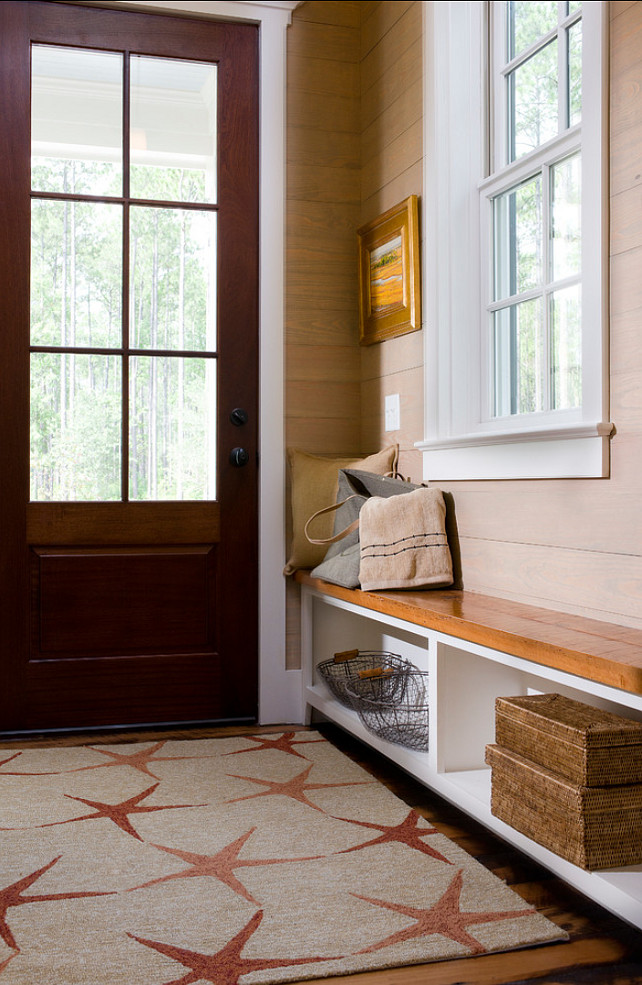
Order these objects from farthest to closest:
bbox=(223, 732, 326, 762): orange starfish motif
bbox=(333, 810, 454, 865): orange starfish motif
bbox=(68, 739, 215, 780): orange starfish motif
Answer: bbox=(223, 732, 326, 762): orange starfish motif → bbox=(68, 739, 215, 780): orange starfish motif → bbox=(333, 810, 454, 865): orange starfish motif

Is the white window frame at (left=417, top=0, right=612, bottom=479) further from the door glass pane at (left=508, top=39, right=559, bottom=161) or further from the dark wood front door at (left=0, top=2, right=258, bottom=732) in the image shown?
the dark wood front door at (left=0, top=2, right=258, bottom=732)

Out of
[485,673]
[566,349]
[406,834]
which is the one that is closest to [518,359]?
[566,349]

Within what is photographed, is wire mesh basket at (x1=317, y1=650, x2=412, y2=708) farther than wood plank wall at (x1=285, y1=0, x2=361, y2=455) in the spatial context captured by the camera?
No

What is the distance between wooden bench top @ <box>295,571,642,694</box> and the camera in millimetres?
1466

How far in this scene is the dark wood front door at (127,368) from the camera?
2965mm

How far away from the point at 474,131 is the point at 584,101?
72 cm

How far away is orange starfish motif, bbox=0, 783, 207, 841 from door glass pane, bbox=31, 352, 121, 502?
3.46ft

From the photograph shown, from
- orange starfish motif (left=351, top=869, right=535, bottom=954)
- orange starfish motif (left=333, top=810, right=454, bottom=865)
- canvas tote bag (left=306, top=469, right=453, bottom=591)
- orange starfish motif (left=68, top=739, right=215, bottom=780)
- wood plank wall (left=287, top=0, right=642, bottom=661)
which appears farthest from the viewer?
orange starfish motif (left=68, top=739, right=215, bottom=780)

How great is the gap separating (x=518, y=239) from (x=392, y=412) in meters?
0.75

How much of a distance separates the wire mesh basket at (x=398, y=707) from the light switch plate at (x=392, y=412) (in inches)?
31.3

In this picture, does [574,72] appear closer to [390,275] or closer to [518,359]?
[518,359]

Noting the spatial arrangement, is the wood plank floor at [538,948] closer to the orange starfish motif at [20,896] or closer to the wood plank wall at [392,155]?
the orange starfish motif at [20,896]

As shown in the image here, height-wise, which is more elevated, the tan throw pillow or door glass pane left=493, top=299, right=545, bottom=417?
door glass pane left=493, top=299, right=545, bottom=417

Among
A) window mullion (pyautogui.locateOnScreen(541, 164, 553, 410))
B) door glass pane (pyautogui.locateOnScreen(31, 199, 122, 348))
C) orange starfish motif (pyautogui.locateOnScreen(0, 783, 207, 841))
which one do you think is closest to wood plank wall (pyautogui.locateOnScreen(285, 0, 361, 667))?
door glass pane (pyautogui.locateOnScreen(31, 199, 122, 348))
